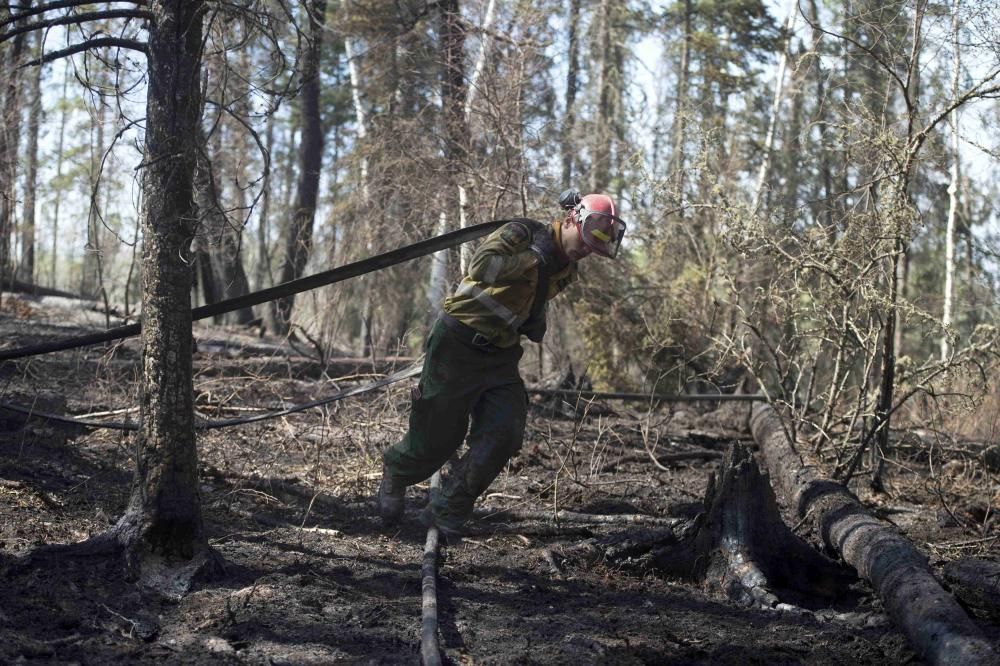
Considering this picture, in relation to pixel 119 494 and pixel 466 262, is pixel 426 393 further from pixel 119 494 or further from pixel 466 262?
pixel 466 262

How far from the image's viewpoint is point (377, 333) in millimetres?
15086

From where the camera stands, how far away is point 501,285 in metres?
5.21

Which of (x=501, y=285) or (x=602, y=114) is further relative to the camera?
(x=602, y=114)

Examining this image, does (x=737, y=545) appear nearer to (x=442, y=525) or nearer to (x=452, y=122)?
(x=442, y=525)

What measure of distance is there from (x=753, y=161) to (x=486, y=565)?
64.4ft

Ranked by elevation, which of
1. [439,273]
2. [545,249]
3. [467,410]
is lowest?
[467,410]

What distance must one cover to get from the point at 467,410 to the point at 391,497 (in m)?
0.75

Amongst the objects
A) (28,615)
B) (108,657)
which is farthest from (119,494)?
(108,657)

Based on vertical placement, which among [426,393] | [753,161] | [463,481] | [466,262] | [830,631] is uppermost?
[753,161]

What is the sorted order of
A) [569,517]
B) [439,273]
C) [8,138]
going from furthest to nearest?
[8,138], [439,273], [569,517]

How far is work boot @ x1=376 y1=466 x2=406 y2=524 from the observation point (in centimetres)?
574

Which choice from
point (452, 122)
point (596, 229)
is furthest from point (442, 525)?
point (452, 122)

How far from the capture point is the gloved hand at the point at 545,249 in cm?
520

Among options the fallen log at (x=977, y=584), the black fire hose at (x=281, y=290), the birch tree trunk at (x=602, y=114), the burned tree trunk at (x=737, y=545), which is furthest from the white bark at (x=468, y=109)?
the fallen log at (x=977, y=584)
